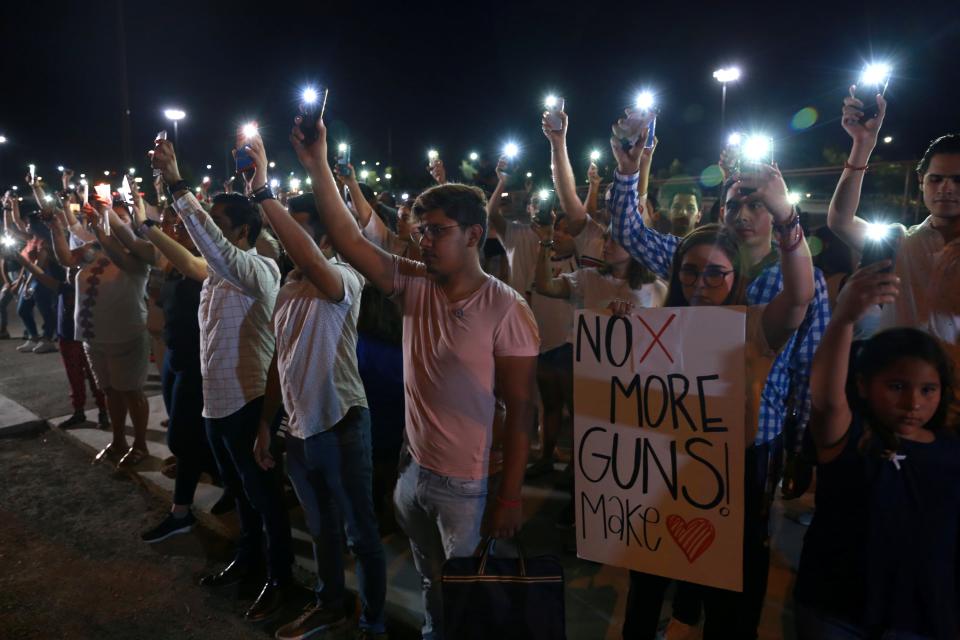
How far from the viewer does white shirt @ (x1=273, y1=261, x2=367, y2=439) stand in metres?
2.96

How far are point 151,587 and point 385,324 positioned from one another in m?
2.21

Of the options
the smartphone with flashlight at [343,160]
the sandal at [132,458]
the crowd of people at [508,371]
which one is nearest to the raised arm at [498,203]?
the crowd of people at [508,371]

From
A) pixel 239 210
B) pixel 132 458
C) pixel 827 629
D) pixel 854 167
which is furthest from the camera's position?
pixel 132 458

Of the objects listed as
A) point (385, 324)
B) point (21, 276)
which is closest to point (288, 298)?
point (385, 324)

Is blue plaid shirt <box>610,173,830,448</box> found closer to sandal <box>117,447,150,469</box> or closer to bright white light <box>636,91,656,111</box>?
bright white light <box>636,91,656,111</box>

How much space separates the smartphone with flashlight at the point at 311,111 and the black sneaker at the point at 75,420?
6.06m

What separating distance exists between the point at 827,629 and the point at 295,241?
7.93 ft

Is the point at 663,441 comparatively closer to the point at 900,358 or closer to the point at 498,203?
the point at 900,358

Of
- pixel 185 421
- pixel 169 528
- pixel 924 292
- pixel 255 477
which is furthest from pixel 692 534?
pixel 169 528

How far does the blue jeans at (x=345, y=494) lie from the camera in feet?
9.96

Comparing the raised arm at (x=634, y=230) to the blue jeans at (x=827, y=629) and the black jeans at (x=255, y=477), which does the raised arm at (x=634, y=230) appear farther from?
the black jeans at (x=255, y=477)

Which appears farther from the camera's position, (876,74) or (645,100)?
(645,100)

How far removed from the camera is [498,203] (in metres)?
5.73

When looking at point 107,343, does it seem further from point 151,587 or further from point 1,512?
point 151,587
